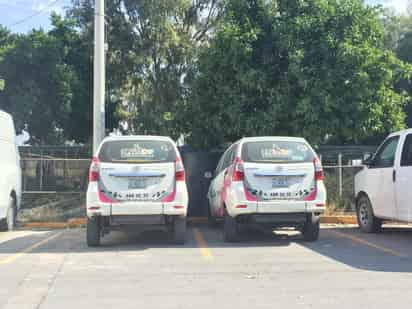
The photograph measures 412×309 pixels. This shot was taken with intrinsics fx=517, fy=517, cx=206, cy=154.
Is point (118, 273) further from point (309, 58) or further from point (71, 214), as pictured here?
point (309, 58)

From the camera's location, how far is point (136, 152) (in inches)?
346

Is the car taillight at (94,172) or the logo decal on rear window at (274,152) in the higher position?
the logo decal on rear window at (274,152)

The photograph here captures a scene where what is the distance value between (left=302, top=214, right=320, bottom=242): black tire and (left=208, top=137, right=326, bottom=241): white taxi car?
0.02 metres

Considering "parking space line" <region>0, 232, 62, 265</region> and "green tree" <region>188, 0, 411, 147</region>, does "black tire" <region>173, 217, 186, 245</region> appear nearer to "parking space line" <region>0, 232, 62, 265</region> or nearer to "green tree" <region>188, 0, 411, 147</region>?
"parking space line" <region>0, 232, 62, 265</region>

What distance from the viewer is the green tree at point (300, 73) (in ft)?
46.3

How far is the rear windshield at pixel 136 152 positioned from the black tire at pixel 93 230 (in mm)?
1059

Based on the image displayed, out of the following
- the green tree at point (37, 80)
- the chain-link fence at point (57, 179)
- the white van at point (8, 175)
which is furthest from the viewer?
the green tree at point (37, 80)

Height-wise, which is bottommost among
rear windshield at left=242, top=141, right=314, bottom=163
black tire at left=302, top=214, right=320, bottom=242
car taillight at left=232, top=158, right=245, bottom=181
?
black tire at left=302, top=214, right=320, bottom=242

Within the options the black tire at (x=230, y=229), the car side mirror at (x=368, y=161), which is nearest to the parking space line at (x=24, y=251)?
the black tire at (x=230, y=229)

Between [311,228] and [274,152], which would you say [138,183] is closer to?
[274,152]

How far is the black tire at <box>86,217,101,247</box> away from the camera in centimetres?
880

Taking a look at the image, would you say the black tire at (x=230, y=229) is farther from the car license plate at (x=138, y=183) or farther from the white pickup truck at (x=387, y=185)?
the white pickup truck at (x=387, y=185)

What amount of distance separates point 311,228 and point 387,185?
1.74m

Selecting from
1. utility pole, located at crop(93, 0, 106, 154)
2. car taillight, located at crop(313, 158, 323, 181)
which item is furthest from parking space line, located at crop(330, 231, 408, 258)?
utility pole, located at crop(93, 0, 106, 154)
